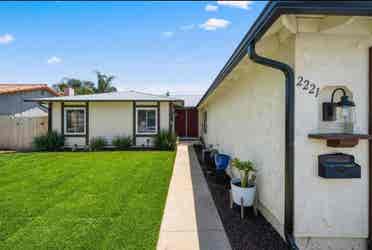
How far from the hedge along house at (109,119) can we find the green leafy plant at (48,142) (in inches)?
19.8

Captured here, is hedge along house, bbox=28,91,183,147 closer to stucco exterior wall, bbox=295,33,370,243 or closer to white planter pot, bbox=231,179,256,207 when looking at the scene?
white planter pot, bbox=231,179,256,207

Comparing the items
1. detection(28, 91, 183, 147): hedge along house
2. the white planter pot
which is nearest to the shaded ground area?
the white planter pot

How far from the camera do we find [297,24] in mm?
3014

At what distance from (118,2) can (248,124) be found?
4.04 m

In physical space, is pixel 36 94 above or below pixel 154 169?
above

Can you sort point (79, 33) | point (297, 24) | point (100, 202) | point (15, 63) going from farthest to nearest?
point (15, 63) < point (79, 33) < point (100, 202) < point (297, 24)

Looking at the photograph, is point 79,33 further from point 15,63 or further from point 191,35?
point 15,63

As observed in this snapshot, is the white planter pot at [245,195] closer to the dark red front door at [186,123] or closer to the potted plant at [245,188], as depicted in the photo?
the potted plant at [245,188]

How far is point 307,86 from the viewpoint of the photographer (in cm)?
316

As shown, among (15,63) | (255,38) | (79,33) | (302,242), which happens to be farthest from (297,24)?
(15,63)

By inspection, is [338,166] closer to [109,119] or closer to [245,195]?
[245,195]

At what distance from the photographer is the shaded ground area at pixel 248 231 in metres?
3.46

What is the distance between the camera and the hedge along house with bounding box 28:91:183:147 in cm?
1433

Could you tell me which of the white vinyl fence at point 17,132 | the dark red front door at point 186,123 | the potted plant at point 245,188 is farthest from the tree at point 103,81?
the potted plant at point 245,188
